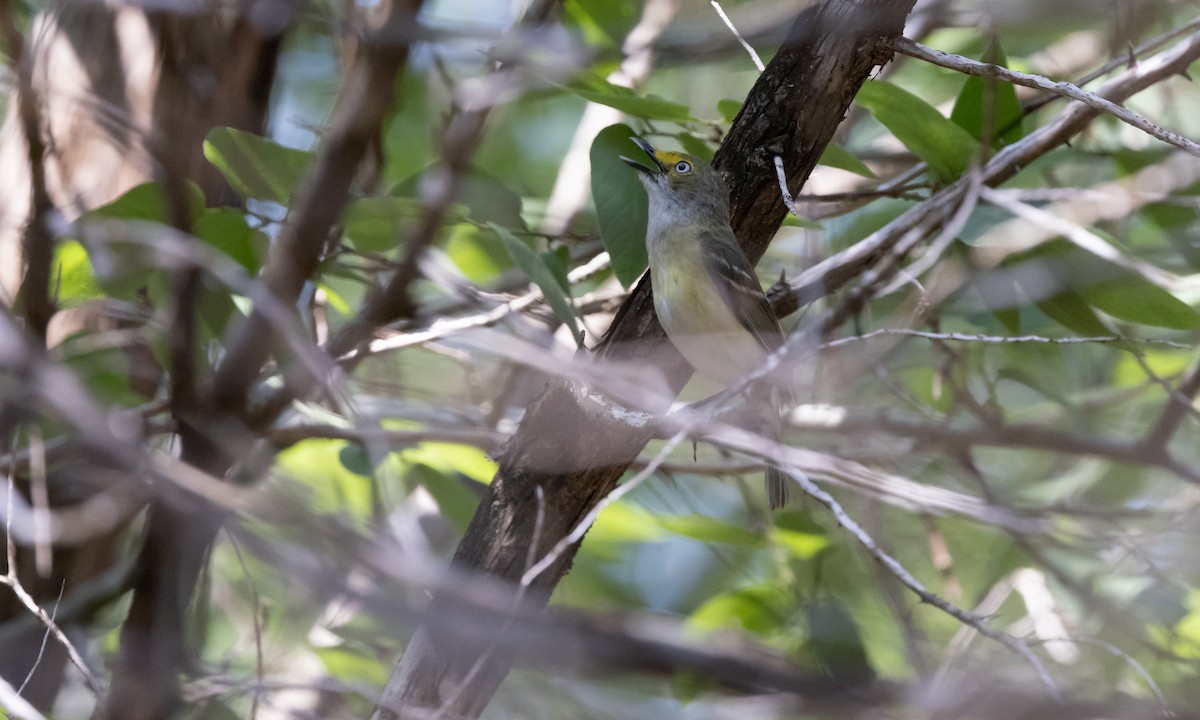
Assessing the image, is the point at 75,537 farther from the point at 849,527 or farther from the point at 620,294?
the point at 849,527

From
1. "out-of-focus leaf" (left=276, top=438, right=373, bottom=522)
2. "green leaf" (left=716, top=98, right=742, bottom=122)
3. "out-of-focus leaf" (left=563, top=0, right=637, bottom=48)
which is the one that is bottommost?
"out-of-focus leaf" (left=276, top=438, right=373, bottom=522)

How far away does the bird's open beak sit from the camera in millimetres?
2904

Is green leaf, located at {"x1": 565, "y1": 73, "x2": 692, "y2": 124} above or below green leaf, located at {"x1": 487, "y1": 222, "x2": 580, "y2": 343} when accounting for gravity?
above

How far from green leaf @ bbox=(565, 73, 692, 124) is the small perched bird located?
19 centimetres

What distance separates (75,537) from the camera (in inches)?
121

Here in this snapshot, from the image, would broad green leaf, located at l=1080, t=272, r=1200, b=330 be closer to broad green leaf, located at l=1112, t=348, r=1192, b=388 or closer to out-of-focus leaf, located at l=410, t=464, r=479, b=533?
broad green leaf, located at l=1112, t=348, r=1192, b=388

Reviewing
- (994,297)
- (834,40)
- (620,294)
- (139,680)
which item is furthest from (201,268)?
(994,297)

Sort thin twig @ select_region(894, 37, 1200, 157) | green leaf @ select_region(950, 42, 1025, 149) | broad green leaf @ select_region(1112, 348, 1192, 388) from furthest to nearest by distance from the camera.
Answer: broad green leaf @ select_region(1112, 348, 1192, 388), green leaf @ select_region(950, 42, 1025, 149), thin twig @ select_region(894, 37, 1200, 157)

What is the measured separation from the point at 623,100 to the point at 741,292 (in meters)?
0.71

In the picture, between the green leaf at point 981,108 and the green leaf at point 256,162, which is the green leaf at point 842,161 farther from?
the green leaf at point 256,162

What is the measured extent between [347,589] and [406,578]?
150 mm

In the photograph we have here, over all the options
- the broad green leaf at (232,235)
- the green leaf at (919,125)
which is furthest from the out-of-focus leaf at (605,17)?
the broad green leaf at (232,235)

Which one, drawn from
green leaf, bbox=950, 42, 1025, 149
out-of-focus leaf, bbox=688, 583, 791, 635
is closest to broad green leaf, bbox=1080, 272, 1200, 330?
green leaf, bbox=950, 42, 1025, 149

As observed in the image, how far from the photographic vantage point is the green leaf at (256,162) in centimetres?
259
